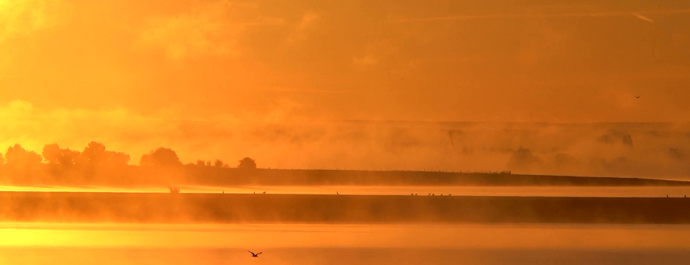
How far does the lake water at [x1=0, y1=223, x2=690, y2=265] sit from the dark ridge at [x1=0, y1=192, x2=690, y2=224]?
4.41 meters

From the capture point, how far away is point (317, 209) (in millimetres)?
64812

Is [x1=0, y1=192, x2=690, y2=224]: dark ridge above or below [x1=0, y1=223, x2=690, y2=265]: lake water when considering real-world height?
above

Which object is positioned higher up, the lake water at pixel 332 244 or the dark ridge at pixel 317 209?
the dark ridge at pixel 317 209

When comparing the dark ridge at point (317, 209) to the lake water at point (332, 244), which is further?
the dark ridge at point (317, 209)

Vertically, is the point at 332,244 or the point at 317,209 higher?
the point at 317,209

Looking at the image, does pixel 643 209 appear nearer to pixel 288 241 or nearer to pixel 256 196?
pixel 256 196

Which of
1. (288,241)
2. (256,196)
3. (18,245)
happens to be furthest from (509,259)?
(256,196)

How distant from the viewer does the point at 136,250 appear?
4022 cm

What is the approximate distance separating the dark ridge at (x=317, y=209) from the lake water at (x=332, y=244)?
441cm

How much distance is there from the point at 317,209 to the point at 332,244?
72.1 feet

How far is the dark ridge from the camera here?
62406 millimetres

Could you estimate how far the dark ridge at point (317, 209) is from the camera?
205ft

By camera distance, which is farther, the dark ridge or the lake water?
the dark ridge

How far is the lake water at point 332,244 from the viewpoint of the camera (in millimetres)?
36938
